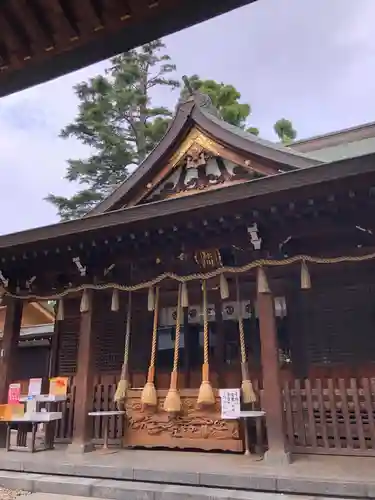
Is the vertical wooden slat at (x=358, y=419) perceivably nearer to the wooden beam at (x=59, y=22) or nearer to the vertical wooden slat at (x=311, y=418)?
the vertical wooden slat at (x=311, y=418)

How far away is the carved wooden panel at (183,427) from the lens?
18.4ft

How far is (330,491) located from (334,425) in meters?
1.33

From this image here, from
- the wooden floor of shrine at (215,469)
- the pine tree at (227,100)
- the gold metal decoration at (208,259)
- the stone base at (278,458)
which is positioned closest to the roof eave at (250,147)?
the gold metal decoration at (208,259)

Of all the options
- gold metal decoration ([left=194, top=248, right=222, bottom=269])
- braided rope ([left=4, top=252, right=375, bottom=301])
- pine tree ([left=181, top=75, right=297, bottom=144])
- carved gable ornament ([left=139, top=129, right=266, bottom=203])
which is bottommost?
A: braided rope ([left=4, top=252, right=375, bottom=301])

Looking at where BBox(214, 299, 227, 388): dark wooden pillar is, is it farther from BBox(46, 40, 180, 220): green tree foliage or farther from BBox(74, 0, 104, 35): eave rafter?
BBox(46, 40, 180, 220): green tree foliage

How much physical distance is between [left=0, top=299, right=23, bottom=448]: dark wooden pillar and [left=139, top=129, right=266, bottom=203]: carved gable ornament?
3148 millimetres

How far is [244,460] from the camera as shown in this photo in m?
5.04

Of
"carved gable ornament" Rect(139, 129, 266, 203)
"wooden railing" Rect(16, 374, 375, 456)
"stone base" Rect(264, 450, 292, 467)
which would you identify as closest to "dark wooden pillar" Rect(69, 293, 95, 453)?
"wooden railing" Rect(16, 374, 375, 456)

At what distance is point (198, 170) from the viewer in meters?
8.01

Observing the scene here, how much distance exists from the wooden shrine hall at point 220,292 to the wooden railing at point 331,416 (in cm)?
2

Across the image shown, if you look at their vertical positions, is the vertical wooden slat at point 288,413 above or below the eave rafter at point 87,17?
below

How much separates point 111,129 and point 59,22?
20.4 m

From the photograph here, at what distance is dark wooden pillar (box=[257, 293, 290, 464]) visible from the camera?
15.8 ft

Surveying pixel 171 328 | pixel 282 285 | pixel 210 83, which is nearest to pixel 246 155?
pixel 282 285
